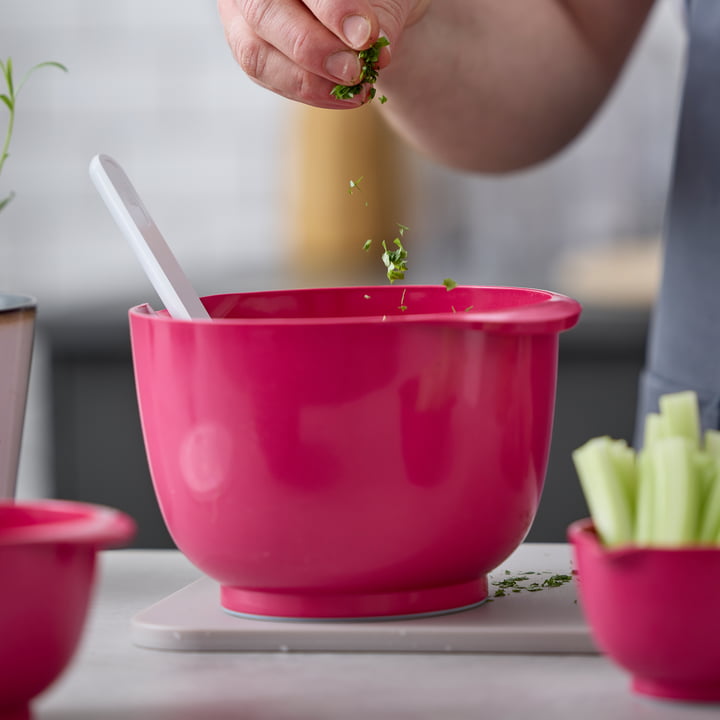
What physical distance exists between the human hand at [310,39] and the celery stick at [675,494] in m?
0.36

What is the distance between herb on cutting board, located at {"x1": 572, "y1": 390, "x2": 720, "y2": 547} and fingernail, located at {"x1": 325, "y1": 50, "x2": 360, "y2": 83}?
33 cm

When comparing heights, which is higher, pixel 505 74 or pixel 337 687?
pixel 505 74

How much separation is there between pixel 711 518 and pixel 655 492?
0.02m

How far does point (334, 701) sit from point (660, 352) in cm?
74

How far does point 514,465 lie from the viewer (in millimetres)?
643

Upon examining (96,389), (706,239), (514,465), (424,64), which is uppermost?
(424,64)

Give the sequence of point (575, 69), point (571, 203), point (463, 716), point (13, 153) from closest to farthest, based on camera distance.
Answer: point (463, 716)
point (575, 69)
point (571, 203)
point (13, 153)

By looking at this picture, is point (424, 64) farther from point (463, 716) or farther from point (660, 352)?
point (463, 716)

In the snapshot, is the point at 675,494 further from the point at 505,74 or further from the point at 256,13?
the point at 505,74

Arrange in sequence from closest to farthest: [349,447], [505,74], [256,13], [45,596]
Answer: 1. [45,596]
2. [349,447]
3. [256,13]
4. [505,74]

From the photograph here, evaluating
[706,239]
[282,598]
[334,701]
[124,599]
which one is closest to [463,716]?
[334,701]

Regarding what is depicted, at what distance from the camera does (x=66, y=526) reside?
50 cm

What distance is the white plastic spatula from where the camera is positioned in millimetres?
696

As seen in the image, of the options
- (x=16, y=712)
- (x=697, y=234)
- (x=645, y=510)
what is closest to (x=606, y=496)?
(x=645, y=510)
